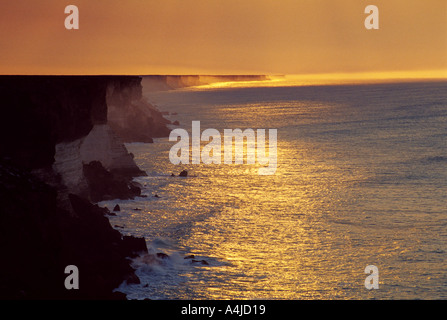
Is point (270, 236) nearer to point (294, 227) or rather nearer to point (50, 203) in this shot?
point (294, 227)

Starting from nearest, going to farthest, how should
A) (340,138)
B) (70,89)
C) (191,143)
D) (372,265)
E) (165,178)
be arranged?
1. (372,265)
2. (70,89)
3. (165,178)
4. (191,143)
5. (340,138)

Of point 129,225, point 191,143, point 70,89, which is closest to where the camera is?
point 70,89

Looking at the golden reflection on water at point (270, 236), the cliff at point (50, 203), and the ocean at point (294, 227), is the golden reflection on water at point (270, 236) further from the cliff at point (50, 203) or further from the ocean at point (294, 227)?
the cliff at point (50, 203)

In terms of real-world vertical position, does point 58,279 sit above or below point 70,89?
below

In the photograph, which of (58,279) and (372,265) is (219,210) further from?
(58,279)

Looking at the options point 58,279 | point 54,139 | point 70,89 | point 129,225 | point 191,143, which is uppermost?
point 191,143

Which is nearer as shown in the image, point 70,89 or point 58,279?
point 58,279

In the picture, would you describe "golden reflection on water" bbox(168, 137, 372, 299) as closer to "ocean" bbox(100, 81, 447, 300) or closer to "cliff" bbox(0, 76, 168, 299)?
"ocean" bbox(100, 81, 447, 300)
